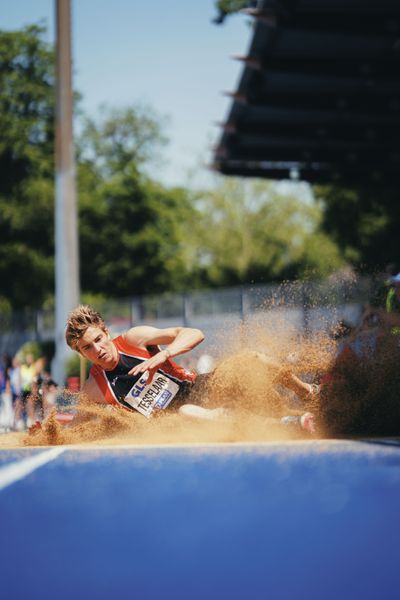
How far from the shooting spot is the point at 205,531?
9.59ft

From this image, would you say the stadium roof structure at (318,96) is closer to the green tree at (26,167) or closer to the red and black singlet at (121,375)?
the red and black singlet at (121,375)

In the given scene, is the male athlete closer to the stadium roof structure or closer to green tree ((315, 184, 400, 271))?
the stadium roof structure

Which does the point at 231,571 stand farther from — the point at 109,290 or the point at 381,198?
the point at 109,290

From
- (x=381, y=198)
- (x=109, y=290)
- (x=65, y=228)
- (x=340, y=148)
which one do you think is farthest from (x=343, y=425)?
(x=109, y=290)

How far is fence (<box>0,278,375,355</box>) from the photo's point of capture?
10.1 metres

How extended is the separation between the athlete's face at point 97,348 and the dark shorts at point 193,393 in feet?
2.06

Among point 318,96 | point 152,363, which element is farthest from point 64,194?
point 152,363

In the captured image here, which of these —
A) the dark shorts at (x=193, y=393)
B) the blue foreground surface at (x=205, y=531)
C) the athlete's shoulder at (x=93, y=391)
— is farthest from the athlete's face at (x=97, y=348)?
the blue foreground surface at (x=205, y=531)

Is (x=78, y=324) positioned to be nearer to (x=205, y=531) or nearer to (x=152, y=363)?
(x=152, y=363)

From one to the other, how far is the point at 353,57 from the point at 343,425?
10.6m

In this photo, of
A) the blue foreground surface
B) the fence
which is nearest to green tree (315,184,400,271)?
the fence

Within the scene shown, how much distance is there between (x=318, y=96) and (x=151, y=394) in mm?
12348

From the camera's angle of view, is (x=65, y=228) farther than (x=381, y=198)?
No

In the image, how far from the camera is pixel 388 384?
7246 millimetres
